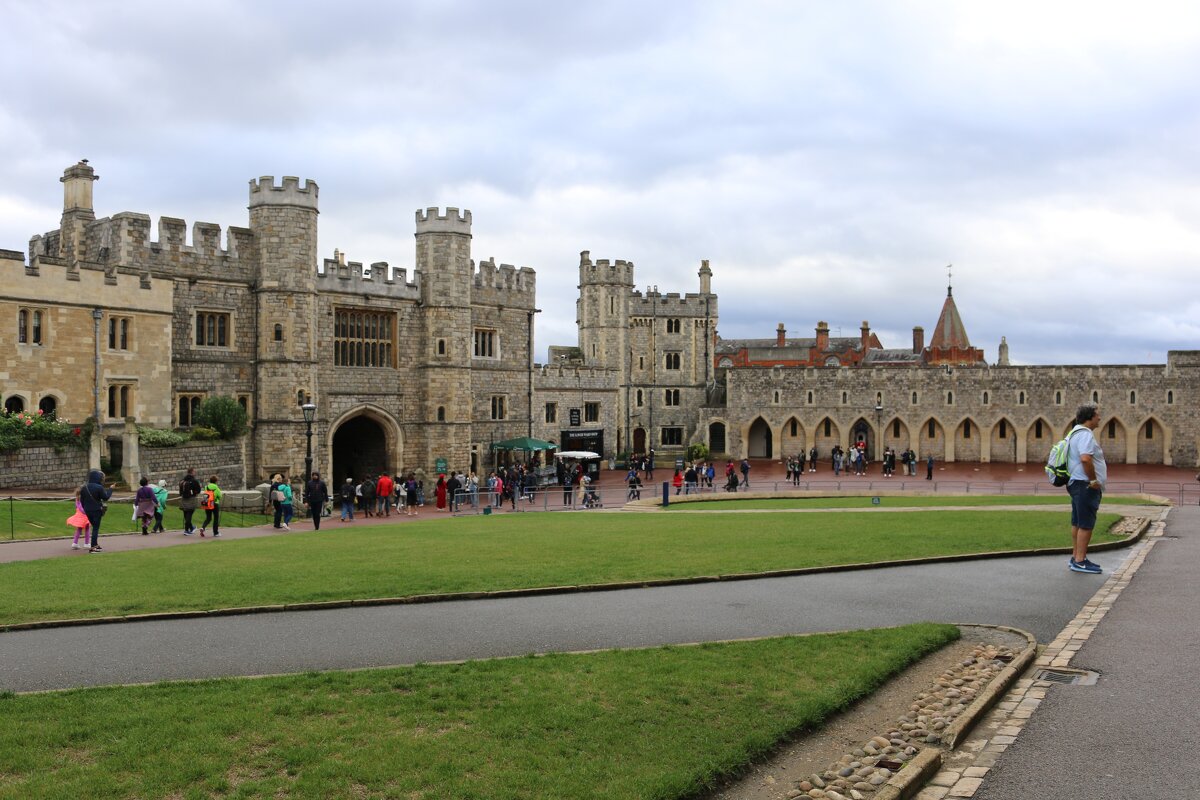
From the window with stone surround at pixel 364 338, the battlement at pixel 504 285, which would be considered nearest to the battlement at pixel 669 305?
the battlement at pixel 504 285

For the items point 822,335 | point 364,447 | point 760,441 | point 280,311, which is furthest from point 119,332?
point 822,335

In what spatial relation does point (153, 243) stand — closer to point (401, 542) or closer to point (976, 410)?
point (401, 542)

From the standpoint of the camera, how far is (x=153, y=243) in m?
31.7

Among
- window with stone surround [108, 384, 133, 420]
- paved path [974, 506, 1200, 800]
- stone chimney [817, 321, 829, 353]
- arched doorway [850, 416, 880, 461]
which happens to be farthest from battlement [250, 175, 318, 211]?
stone chimney [817, 321, 829, 353]

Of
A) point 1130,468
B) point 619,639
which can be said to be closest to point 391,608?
point 619,639

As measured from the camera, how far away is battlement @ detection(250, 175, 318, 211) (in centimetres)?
3388

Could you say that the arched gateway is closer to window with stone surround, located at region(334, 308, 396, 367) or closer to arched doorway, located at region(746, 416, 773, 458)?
window with stone surround, located at region(334, 308, 396, 367)

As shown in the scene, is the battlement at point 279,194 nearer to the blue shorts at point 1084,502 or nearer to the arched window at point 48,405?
the arched window at point 48,405

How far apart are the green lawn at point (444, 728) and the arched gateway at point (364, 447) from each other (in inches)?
1207

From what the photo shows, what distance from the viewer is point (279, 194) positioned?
111 feet

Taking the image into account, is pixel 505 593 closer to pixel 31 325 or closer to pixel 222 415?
pixel 31 325

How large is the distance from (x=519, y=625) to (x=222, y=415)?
24215mm

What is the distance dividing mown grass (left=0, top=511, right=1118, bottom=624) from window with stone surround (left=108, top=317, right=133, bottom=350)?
501 inches

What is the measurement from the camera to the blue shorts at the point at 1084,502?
1216 cm
